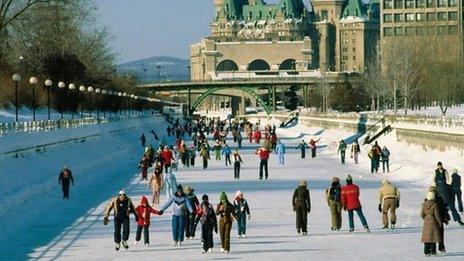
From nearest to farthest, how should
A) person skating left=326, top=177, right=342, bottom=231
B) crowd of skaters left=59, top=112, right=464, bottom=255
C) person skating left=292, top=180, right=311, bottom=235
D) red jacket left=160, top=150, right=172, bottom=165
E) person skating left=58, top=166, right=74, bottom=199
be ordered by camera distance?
1. crowd of skaters left=59, top=112, right=464, bottom=255
2. person skating left=292, top=180, right=311, bottom=235
3. person skating left=326, top=177, right=342, bottom=231
4. person skating left=58, top=166, right=74, bottom=199
5. red jacket left=160, top=150, right=172, bottom=165

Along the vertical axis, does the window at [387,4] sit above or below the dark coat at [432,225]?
above

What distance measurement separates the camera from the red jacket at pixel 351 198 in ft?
72.9

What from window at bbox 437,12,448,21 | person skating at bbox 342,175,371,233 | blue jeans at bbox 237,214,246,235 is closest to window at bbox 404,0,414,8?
window at bbox 437,12,448,21

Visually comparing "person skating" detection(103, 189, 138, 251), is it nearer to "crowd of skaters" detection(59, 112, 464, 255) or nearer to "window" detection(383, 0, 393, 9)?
"crowd of skaters" detection(59, 112, 464, 255)

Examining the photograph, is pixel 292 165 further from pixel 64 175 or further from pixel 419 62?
pixel 419 62

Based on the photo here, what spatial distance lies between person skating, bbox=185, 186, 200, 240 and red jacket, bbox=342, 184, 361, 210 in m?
2.99

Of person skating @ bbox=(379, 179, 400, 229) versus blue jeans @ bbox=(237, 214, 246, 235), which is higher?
person skating @ bbox=(379, 179, 400, 229)

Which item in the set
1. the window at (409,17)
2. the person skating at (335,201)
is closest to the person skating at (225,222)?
the person skating at (335,201)

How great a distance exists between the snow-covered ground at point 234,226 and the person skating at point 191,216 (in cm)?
22

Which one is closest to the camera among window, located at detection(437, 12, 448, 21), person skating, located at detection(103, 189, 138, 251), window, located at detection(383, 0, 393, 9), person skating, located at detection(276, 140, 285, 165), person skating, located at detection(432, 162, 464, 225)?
person skating, located at detection(103, 189, 138, 251)

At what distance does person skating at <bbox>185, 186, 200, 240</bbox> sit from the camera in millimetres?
20766

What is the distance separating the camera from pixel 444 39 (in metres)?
101

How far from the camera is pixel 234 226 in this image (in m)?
24.2

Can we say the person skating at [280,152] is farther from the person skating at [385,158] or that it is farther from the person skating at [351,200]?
the person skating at [351,200]
